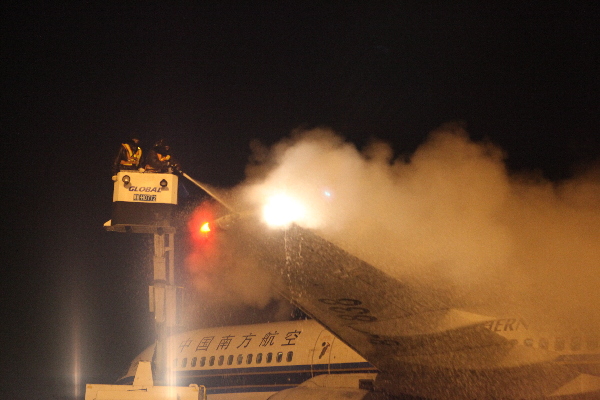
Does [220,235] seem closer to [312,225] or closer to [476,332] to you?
A: [312,225]

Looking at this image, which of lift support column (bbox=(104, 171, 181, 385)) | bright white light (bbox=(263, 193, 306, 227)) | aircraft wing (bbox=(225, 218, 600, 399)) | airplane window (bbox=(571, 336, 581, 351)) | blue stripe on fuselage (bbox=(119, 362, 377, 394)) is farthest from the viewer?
blue stripe on fuselage (bbox=(119, 362, 377, 394))

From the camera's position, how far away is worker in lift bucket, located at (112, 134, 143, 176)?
9266 mm

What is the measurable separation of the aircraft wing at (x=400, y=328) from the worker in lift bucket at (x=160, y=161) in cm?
259

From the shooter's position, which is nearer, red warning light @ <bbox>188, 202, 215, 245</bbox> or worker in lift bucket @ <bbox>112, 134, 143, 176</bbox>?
red warning light @ <bbox>188, 202, 215, 245</bbox>

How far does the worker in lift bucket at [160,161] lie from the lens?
9.15 m

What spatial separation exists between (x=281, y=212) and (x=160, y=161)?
3.10m

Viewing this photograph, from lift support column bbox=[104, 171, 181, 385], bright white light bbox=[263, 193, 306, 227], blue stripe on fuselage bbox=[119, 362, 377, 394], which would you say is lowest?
blue stripe on fuselage bbox=[119, 362, 377, 394]

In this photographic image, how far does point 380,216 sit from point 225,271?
13.5 meters

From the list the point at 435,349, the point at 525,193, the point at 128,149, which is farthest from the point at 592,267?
the point at 128,149

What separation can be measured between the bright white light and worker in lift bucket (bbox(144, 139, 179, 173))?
2.76 meters

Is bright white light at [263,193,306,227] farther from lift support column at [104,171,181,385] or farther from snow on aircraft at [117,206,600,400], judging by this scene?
lift support column at [104,171,181,385]

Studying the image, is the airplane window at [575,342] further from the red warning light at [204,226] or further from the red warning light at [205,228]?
the red warning light at [205,228]

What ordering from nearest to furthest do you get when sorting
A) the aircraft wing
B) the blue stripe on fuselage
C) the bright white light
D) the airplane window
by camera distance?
the bright white light < the aircraft wing < the airplane window < the blue stripe on fuselage

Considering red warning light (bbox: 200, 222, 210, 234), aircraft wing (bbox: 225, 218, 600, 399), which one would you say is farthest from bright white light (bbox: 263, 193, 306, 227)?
red warning light (bbox: 200, 222, 210, 234)
